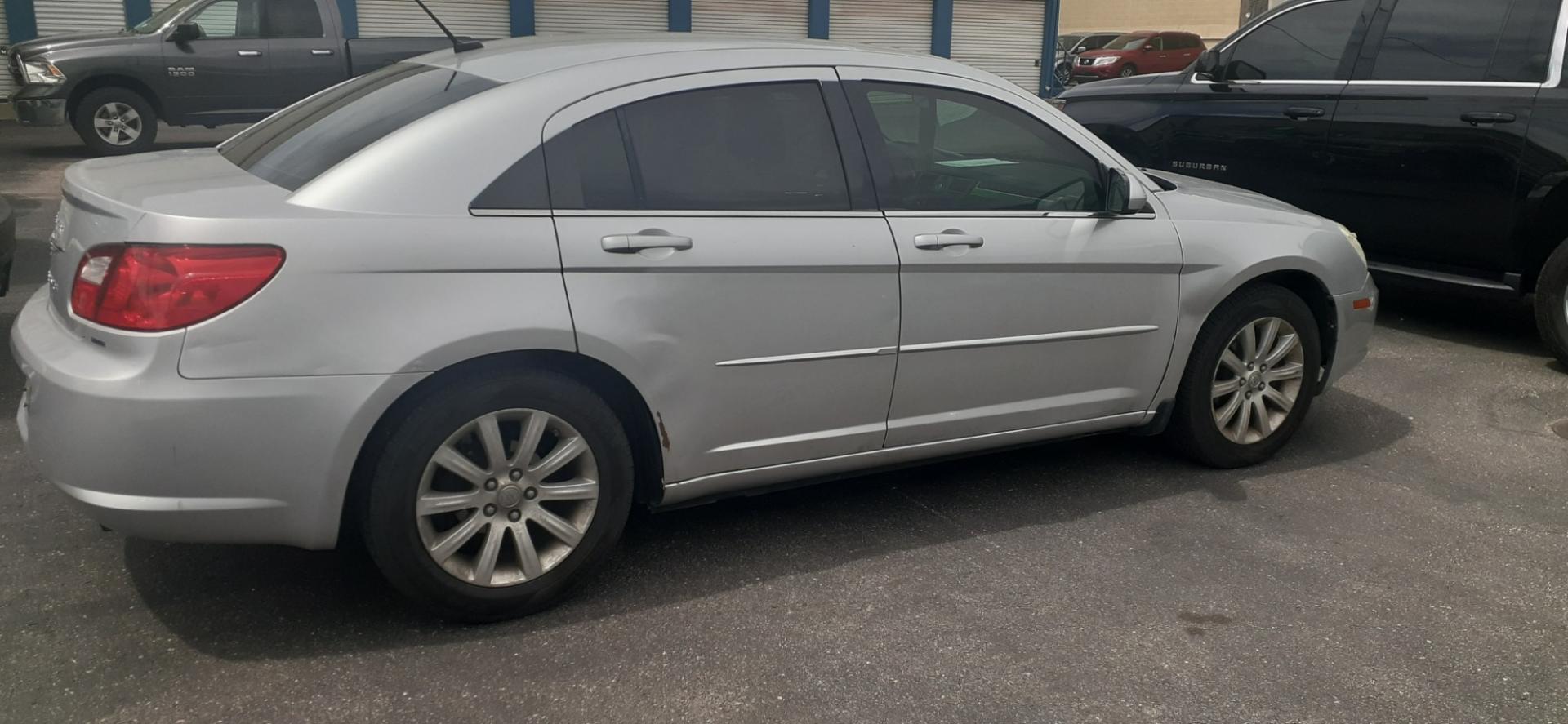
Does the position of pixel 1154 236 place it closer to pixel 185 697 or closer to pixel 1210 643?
pixel 1210 643

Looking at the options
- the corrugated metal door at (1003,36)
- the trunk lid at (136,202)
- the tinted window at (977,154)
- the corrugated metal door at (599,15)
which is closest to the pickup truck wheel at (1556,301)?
the tinted window at (977,154)

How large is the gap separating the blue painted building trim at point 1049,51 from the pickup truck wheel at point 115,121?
18.2m

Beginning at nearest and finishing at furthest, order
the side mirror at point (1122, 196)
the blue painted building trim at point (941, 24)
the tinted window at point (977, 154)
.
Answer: the tinted window at point (977, 154) → the side mirror at point (1122, 196) → the blue painted building trim at point (941, 24)

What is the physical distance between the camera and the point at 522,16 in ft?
72.8

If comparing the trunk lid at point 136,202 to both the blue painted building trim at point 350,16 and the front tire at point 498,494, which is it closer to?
the front tire at point 498,494

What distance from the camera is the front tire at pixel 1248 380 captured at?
4715 mm

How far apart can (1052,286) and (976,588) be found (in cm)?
104

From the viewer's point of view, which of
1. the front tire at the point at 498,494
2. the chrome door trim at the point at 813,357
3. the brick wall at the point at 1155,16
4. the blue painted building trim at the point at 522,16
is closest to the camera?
the front tire at the point at 498,494

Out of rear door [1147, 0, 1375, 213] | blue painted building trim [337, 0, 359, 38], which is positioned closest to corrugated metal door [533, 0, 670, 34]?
blue painted building trim [337, 0, 359, 38]

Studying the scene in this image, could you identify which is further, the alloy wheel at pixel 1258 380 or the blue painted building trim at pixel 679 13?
the blue painted building trim at pixel 679 13

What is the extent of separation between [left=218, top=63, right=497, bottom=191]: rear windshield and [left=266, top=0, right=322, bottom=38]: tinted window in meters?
10.1

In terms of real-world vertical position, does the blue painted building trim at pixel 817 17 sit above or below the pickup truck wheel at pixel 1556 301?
above

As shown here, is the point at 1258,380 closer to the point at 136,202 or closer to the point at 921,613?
the point at 921,613

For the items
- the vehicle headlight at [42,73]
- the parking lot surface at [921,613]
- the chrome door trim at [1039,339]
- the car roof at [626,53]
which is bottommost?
the parking lot surface at [921,613]
